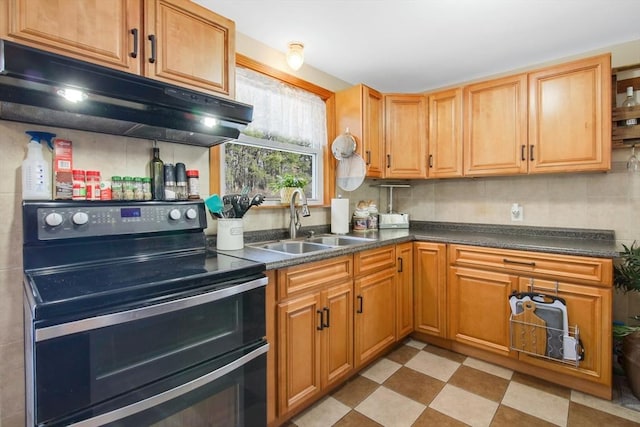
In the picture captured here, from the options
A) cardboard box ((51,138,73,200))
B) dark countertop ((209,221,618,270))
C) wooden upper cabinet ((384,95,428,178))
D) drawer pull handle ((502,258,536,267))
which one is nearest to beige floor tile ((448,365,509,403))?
drawer pull handle ((502,258,536,267))

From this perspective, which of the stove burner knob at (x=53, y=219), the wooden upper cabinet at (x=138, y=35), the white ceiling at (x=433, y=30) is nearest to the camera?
the wooden upper cabinet at (x=138, y=35)

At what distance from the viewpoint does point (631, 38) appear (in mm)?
2186

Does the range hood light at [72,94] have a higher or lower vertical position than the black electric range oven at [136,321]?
higher

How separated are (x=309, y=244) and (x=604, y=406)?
1.96 m

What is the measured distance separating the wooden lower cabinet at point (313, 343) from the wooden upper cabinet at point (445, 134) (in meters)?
1.43

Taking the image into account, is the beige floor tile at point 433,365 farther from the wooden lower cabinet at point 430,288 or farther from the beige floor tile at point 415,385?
the wooden lower cabinet at point 430,288

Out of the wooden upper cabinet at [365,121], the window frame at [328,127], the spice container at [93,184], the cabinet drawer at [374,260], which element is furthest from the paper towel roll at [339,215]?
the spice container at [93,184]

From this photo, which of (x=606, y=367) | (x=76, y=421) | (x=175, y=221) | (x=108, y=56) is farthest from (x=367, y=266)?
(x=108, y=56)

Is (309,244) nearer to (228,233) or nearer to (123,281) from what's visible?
(228,233)

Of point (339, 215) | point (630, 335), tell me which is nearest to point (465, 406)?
point (630, 335)

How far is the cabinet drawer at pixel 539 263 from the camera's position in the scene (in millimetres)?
1864

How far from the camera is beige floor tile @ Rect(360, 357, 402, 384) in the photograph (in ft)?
6.95

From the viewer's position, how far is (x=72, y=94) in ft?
3.51

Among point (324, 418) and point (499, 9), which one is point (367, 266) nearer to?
point (324, 418)
